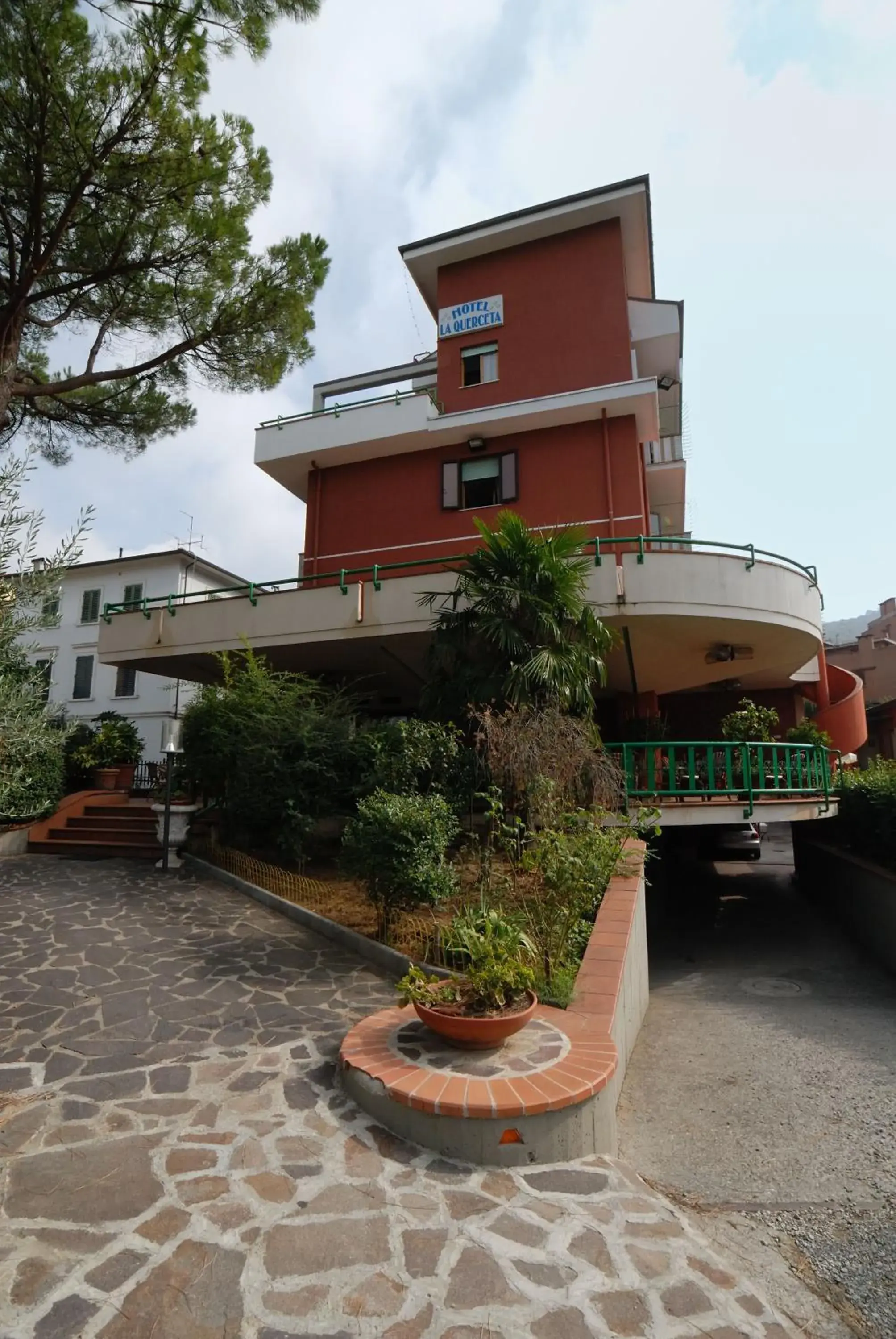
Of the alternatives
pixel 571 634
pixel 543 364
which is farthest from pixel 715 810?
pixel 543 364

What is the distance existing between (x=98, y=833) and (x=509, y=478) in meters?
10.2

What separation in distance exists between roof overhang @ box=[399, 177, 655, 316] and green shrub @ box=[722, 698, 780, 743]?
10.3 m

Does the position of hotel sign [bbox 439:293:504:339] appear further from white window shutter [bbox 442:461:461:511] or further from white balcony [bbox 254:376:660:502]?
white window shutter [bbox 442:461:461:511]

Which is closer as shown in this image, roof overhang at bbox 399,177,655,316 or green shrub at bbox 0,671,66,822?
green shrub at bbox 0,671,66,822

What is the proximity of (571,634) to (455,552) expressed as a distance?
16.5 feet

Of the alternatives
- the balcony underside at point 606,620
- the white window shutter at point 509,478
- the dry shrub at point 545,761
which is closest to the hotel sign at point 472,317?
the white window shutter at point 509,478

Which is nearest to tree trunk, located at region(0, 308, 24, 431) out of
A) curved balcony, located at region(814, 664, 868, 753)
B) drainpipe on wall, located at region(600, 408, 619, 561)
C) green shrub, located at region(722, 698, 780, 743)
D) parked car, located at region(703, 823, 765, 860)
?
drainpipe on wall, located at region(600, 408, 619, 561)

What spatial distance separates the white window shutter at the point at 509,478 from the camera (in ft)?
44.9

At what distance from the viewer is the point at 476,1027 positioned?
13.0 ft

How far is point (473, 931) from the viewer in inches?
177

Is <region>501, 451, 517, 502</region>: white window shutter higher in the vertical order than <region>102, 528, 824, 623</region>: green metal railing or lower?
higher

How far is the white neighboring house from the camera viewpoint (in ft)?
79.8

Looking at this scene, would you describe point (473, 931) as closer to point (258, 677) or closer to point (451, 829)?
point (451, 829)

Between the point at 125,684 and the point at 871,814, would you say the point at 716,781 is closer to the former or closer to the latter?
the point at 871,814
